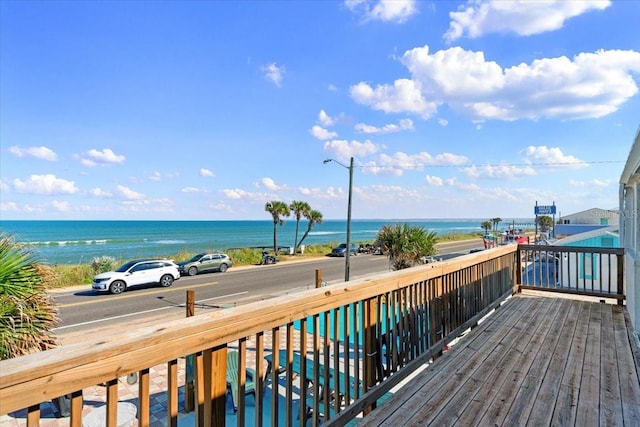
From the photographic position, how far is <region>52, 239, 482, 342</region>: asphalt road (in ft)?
29.8

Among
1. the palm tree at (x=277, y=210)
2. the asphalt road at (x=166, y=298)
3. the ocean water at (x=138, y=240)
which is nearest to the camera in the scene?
the asphalt road at (x=166, y=298)

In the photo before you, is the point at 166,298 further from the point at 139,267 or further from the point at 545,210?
the point at 545,210

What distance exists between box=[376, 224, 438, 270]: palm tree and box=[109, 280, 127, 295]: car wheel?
972cm

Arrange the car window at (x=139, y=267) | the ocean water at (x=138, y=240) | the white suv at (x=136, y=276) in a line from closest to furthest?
the white suv at (x=136, y=276)
the car window at (x=139, y=267)
the ocean water at (x=138, y=240)

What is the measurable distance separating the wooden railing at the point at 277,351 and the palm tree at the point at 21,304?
6.97 ft

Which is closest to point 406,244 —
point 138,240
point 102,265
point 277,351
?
point 277,351

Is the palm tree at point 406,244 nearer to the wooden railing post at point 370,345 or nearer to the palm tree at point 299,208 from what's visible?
the wooden railing post at point 370,345

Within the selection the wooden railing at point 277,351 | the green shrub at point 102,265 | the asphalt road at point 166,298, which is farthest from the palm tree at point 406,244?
the green shrub at point 102,265

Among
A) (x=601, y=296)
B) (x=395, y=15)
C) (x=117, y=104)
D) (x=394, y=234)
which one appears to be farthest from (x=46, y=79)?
(x=601, y=296)

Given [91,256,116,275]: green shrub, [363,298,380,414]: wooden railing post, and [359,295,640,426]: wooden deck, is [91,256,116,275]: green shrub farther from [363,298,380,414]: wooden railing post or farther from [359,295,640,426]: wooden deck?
[363,298,380,414]: wooden railing post

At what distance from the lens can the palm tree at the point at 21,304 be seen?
9.71ft

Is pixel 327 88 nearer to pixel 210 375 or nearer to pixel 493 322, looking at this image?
pixel 493 322

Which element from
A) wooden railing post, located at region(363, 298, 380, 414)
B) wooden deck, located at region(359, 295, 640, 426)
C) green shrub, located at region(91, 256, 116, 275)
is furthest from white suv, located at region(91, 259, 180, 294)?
wooden railing post, located at region(363, 298, 380, 414)

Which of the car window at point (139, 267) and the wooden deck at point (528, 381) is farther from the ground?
the wooden deck at point (528, 381)
